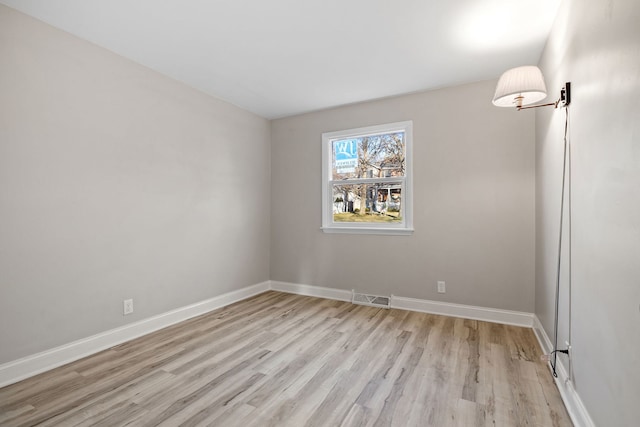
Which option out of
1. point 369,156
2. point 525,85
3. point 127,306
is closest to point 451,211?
point 369,156

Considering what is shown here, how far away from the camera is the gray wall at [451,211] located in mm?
3203

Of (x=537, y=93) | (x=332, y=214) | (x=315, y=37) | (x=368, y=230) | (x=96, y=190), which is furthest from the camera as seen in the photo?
(x=332, y=214)

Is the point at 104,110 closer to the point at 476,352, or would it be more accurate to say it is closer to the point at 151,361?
the point at 151,361

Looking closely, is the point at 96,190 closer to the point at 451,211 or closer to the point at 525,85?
the point at 525,85

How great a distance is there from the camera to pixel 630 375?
116 cm

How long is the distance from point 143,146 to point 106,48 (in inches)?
33.9

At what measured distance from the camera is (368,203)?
13.5ft

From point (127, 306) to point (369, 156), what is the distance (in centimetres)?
317

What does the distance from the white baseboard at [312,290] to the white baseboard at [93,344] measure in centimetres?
93

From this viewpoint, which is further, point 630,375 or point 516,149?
point 516,149

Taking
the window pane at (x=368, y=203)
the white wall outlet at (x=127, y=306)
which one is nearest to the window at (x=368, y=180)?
the window pane at (x=368, y=203)

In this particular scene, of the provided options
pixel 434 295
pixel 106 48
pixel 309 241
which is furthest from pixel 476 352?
pixel 106 48

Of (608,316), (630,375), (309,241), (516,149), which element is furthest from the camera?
(309,241)

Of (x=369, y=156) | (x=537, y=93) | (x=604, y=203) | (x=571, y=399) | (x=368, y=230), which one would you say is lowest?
(x=571, y=399)
